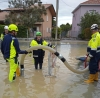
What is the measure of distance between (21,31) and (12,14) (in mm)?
3346

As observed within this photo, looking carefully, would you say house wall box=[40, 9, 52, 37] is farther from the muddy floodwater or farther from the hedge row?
the muddy floodwater

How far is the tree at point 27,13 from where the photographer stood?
110 ft

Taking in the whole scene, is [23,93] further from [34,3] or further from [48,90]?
[34,3]

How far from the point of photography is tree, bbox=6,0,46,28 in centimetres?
3359

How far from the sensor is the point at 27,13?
3416 centimetres

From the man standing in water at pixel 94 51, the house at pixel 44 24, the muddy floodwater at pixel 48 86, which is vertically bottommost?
the muddy floodwater at pixel 48 86

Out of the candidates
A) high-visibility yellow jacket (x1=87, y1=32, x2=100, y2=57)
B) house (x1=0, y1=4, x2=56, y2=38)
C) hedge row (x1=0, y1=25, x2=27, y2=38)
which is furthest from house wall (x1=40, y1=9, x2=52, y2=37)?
high-visibility yellow jacket (x1=87, y1=32, x2=100, y2=57)

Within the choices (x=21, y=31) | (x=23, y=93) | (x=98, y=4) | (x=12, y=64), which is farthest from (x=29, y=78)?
(x=98, y=4)

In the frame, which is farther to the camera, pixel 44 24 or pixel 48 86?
pixel 44 24

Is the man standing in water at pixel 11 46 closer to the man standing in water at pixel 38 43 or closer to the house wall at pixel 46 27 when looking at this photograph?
the man standing in water at pixel 38 43

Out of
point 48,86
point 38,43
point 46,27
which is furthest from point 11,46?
point 46,27

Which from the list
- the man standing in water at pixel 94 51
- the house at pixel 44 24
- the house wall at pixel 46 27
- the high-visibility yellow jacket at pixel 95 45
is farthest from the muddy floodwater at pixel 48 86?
the house wall at pixel 46 27

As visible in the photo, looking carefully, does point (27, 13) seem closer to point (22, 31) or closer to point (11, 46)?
point (22, 31)

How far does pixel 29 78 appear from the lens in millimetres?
7578
